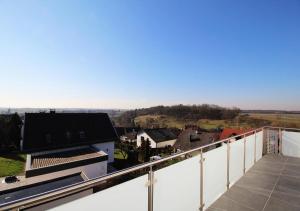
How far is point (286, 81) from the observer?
23.6 meters

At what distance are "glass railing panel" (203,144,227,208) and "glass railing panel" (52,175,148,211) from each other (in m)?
1.32

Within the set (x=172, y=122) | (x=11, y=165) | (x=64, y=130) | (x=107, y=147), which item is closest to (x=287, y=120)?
(x=107, y=147)

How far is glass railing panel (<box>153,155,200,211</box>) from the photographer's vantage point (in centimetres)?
205

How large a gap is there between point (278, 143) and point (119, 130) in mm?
52569

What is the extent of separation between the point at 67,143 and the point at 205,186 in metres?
22.4

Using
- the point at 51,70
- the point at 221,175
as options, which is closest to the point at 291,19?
the point at 221,175

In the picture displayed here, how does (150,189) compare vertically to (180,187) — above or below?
above

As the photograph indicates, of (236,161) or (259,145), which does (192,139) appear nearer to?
(259,145)

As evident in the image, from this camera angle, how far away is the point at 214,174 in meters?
3.14

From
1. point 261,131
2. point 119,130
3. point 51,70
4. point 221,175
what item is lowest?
point 119,130

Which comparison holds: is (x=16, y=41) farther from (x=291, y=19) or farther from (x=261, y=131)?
(x=291, y=19)

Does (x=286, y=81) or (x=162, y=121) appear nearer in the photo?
(x=286, y=81)

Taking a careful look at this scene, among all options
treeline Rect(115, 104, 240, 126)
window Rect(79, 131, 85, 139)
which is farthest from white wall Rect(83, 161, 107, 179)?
treeline Rect(115, 104, 240, 126)

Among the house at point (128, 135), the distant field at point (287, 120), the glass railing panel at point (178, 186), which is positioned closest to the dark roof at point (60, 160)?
the distant field at point (287, 120)
